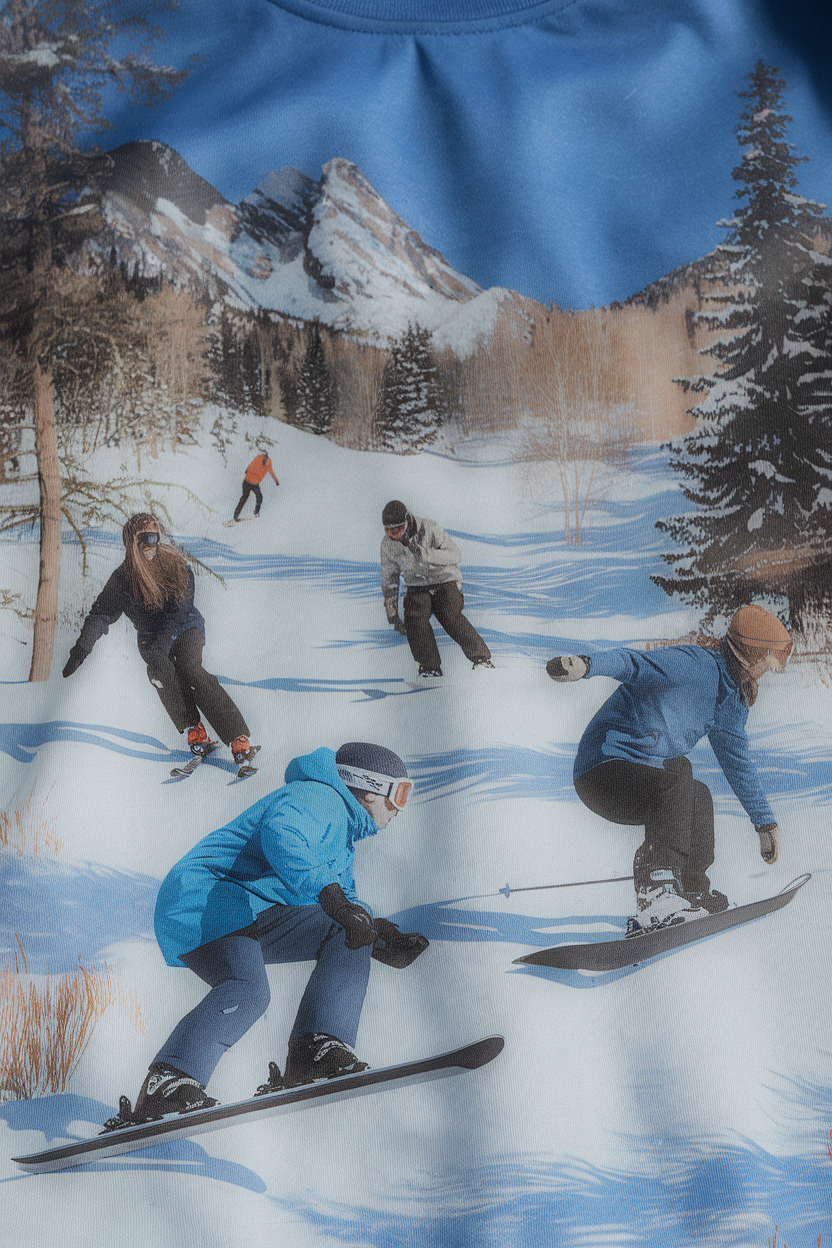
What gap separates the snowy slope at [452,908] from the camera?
66cm

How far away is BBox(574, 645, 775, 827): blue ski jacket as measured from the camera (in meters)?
0.77

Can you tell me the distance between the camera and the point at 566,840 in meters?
0.75

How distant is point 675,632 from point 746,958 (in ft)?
0.97

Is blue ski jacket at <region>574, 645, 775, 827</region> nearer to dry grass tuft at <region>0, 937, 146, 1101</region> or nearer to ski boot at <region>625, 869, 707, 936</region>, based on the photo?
ski boot at <region>625, 869, 707, 936</region>

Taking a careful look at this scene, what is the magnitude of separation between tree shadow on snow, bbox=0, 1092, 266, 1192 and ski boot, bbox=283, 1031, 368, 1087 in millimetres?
80

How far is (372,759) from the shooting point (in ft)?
2.51

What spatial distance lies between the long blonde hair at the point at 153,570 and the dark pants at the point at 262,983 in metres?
0.32

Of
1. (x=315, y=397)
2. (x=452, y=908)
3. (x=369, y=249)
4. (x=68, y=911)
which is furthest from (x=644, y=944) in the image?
(x=369, y=249)

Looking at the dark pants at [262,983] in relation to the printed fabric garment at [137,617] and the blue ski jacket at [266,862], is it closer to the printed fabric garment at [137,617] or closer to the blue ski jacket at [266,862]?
the blue ski jacket at [266,862]

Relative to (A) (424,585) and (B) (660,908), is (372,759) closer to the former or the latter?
(A) (424,585)

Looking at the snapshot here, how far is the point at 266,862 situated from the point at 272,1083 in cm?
18

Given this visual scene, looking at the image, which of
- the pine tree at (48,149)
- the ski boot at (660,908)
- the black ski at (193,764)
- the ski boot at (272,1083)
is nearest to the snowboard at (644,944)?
the ski boot at (660,908)

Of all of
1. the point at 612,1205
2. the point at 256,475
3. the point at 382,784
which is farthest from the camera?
the point at 256,475

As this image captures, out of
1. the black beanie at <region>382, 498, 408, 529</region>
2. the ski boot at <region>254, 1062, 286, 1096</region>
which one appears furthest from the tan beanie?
the ski boot at <region>254, 1062, 286, 1096</region>
